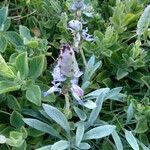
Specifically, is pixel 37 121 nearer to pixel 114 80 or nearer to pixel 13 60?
pixel 13 60

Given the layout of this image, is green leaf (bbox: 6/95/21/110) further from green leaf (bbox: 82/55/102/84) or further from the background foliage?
green leaf (bbox: 82/55/102/84)

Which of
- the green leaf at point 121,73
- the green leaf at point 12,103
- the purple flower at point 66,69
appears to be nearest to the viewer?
the purple flower at point 66,69

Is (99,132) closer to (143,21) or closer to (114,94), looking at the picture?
(114,94)

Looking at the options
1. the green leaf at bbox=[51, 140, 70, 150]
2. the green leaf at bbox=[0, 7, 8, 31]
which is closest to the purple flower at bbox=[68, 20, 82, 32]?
the green leaf at bbox=[0, 7, 8, 31]

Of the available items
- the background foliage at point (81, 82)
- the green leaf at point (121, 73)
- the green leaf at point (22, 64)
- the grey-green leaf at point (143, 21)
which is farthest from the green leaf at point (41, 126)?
the grey-green leaf at point (143, 21)

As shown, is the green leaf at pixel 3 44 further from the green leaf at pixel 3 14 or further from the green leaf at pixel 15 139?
the green leaf at pixel 15 139

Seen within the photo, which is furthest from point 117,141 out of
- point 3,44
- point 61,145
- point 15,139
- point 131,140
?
point 3,44
